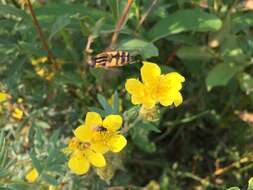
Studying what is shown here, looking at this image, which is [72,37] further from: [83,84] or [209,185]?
[209,185]

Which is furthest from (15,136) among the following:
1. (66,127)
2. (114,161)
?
(114,161)

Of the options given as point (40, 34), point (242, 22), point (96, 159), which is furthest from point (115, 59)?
point (242, 22)

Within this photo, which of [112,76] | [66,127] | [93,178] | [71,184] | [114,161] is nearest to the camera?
[114,161]

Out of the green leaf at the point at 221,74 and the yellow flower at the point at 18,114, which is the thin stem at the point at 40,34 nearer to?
the yellow flower at the point at 18,114

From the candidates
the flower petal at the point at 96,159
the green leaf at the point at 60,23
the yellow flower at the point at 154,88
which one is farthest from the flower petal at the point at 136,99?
the green leaf at the point at 60,23

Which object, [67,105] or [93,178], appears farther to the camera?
[67,105]

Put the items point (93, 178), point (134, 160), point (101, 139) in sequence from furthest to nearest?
point (134, 160) → point (93, 178) → point (101, 139)

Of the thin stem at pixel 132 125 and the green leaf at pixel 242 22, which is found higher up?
the green leaf at pixel 242 22

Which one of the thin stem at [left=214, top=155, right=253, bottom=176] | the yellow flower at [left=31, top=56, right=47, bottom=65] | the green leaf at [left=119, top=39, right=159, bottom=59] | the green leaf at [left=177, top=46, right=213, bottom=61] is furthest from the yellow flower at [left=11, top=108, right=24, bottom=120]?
the thin stem at [left=214, top=155, right=253, bottom=176]

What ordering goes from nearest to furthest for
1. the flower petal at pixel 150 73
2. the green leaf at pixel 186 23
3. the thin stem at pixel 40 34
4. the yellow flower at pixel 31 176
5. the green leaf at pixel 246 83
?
the flower petal at pixel 150 73, the thin stem at pixel 40 34, the yellow flower at pixel 31 176, the green leaf at pixel 186 23, the green leaf at pixel 246 83
